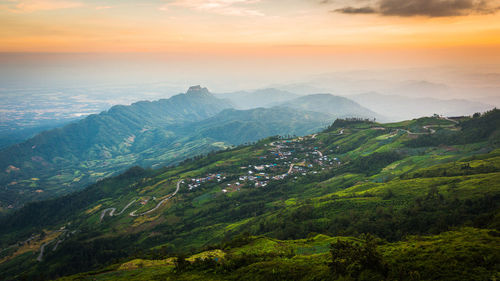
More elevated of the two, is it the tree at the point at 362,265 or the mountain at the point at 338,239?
the tree at the point at 362,265

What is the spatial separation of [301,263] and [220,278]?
67.9 ft

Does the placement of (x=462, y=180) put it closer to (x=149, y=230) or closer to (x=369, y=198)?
(x=369, y=198)

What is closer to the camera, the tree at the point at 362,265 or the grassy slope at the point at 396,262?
the grassy slope at the point at 396,262

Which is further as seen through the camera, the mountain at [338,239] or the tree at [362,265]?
the mountain at [338,239]

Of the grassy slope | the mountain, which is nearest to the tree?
the mountain

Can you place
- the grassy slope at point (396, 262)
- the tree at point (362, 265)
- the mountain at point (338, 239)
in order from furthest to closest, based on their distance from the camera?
the mountain at point (338, 239) → the tree at point (362, 265) → the grassy slope at point (396, 262)

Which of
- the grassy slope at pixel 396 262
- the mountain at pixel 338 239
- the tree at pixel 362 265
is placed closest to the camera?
the grassy slope at pixel 396 262

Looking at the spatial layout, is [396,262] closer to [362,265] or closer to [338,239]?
[362,265]

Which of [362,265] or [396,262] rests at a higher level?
[362,265]

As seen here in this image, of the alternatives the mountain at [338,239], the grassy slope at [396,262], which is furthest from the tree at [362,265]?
the grassy slope at [396,262]

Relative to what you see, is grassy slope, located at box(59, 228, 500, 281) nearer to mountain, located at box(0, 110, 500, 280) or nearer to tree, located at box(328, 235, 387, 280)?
mountain, located at box(0, 110, 500, 280)

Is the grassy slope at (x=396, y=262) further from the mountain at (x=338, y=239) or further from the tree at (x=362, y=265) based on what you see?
the tree at (x=362, y=265)

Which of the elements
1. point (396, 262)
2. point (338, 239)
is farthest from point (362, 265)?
point (338, 239)

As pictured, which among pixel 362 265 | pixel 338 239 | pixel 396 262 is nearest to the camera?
pixel 362 265
